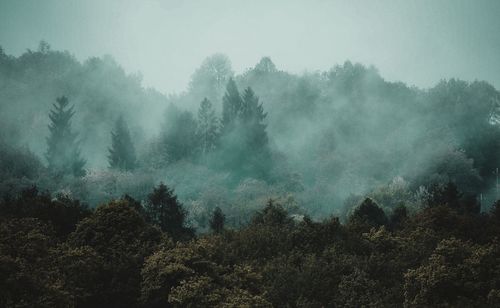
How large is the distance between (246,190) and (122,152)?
18278 millimetres

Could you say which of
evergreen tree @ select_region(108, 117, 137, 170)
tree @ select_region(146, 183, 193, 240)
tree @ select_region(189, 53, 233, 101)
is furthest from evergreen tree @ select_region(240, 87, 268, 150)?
tree @ select_region(146, 183, 193, 240)

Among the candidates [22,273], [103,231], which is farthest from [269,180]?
[22,273]

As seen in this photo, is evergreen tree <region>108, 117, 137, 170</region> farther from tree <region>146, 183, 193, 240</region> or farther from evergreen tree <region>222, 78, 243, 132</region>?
tree <region>146, 183, 193, 240</region>

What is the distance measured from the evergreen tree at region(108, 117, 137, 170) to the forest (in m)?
0.19

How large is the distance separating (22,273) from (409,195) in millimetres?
52622

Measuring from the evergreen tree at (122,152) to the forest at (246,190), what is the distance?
0.63ft

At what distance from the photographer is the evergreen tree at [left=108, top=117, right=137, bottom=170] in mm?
67125

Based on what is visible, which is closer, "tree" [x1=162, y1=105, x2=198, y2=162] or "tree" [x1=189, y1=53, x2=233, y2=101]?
"tree" [x1=162, y1=105, x2=198, y2=162]

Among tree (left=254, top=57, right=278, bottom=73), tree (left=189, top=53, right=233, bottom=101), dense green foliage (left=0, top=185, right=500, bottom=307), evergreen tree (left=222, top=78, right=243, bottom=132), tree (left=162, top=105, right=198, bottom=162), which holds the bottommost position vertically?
dense green foliage (left=0, top=185, right=500, bottom=307)

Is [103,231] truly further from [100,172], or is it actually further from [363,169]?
[363,169]

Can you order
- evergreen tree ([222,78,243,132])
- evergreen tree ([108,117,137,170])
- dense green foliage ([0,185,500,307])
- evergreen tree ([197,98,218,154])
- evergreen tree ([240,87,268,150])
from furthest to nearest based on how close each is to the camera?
evergreen tree ([222,78,243,132]), evergreen tree ([197,98,218,154]), evergreen tree ([240,87,268,150]), evergreen tree ([108,117,137,170]), dense green foliage ([0,185,500,307])

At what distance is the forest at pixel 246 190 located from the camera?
1995 centimetres

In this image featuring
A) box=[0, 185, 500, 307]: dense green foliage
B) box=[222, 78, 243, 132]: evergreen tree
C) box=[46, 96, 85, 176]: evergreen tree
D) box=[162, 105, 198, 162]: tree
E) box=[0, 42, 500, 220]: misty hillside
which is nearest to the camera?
box=[0, 185, 500, 307]: dense green foliage

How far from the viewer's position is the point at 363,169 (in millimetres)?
73250
